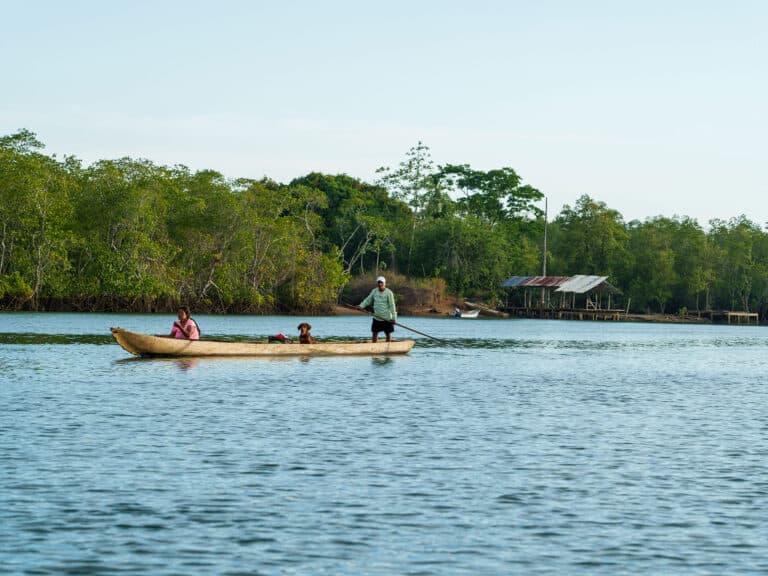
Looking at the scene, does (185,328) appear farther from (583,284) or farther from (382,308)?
(583,284)

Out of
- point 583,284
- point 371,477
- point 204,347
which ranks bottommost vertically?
point 371,477

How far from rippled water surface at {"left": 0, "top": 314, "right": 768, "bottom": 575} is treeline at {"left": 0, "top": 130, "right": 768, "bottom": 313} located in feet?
164

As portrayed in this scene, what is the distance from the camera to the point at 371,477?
41.5ft

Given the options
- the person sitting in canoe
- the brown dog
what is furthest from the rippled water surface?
the brown dog

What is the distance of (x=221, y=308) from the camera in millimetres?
85500

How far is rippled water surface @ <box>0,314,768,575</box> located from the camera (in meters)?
9.21

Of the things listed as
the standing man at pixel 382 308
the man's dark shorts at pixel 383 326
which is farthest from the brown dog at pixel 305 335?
the man's dark shorts at pixel 383 326

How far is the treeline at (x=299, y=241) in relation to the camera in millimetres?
73875

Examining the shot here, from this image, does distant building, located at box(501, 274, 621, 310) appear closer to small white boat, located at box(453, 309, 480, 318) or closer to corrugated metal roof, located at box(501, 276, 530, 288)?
corrugated metal roof, located at box(501, 276, 530, 288)

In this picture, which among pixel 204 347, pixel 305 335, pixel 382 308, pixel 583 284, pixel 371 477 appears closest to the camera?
pixel 371 477

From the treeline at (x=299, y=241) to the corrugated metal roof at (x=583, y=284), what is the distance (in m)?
6.87

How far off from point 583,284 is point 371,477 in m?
92.0

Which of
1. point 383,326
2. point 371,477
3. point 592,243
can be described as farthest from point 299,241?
point 371,477

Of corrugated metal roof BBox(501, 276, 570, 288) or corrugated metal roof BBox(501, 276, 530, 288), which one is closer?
corrugated metal roof BBox(501, 276, 570, 288)
